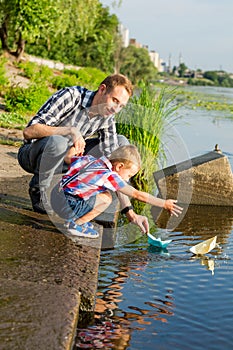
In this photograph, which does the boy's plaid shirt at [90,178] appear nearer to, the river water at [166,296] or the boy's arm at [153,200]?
the boy's arm at [153,200]

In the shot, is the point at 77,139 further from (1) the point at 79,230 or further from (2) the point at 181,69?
(2) the point at 181,69

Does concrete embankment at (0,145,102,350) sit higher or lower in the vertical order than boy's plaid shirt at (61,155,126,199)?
lower

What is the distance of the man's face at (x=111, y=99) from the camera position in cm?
477

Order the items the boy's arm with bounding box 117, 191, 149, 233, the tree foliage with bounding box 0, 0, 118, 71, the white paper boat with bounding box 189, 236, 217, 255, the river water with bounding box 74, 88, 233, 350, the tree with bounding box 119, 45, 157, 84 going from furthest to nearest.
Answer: the tree with bounding box 119, 45, 157, 84, the tree foliage with bounding box 0, 0, 118, 71, the white paper boat with bounding box 189, 236, 217, 255, the boy's arm with bounding box 117, 191, 149, 233, the river water with bounding box 74, 88, 233, 350

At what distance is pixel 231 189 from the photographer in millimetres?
7523

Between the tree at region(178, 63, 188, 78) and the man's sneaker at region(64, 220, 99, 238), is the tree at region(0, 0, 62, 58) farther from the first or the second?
the tree at region(178, 63, 188, 78)

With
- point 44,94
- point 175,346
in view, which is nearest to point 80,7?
point 44,94

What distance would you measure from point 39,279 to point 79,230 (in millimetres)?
1061

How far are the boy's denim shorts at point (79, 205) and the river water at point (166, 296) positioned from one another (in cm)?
40

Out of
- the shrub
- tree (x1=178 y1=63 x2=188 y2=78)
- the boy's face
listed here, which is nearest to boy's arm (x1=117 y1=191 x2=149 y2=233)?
the boy's face

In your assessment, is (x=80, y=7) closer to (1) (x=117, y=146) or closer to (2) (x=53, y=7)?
(2) (x=53, y=7)

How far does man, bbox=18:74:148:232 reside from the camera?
15.7 ft

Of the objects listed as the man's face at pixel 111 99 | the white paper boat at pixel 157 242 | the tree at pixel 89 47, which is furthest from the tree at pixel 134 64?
the man's face at pixel 111 99

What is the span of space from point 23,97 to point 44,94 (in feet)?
5.07
